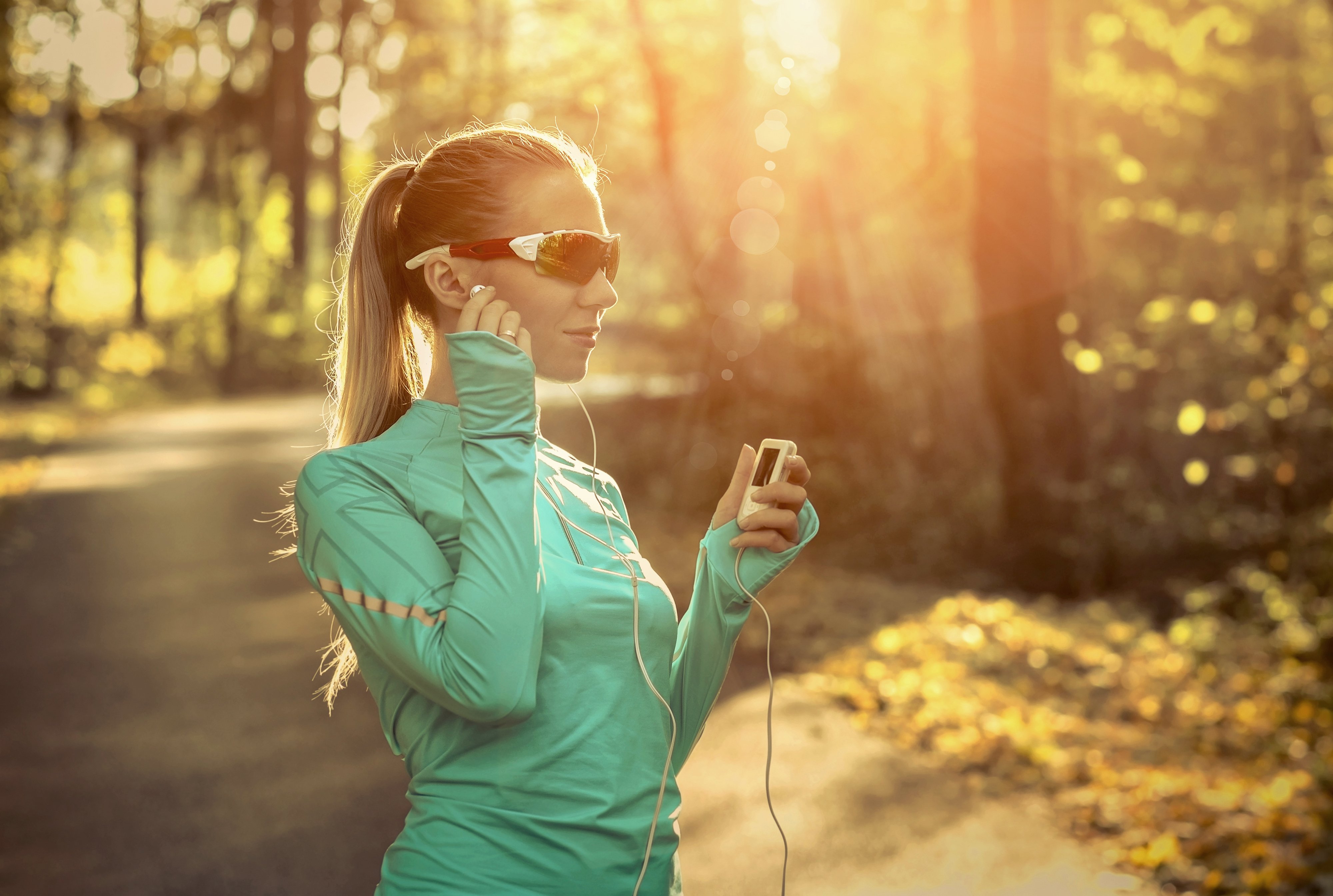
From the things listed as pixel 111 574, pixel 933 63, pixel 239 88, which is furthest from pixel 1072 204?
pixel 239 88

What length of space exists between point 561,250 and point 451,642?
2.41 feet

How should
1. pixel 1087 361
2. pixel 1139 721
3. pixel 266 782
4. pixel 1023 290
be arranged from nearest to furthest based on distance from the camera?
pixel 266 782 → pixel 1087 361 → pixel 1139 721 → pixel 1023 290

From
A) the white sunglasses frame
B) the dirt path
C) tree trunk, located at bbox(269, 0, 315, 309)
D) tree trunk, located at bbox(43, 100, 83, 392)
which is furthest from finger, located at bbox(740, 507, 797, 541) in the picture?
tree trunk, located at bbox(269, 0, 315, 309)

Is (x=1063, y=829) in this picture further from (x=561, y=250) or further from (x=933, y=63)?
(x=933, y=63)

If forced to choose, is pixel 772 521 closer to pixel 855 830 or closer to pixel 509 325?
pixel 509 325

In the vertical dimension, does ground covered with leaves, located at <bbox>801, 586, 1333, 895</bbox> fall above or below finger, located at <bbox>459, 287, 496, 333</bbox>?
below

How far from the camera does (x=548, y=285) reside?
2.08m

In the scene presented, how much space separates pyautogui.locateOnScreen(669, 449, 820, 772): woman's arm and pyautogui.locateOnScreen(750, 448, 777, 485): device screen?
0.15 feet

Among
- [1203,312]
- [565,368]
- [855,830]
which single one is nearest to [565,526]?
[565,368]

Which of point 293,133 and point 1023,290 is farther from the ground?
point 293,133

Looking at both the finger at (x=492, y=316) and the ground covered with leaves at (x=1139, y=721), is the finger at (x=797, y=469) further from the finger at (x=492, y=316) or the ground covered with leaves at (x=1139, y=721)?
the ground covered with leaves at (x=1139, y=721)

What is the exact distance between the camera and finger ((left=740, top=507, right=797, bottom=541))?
7.09 ft

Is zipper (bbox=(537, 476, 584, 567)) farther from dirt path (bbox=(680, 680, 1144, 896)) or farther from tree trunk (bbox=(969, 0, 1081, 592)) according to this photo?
tree trunk (bbox=(969, 0, 1081, 592))

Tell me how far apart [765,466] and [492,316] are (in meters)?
0.59
